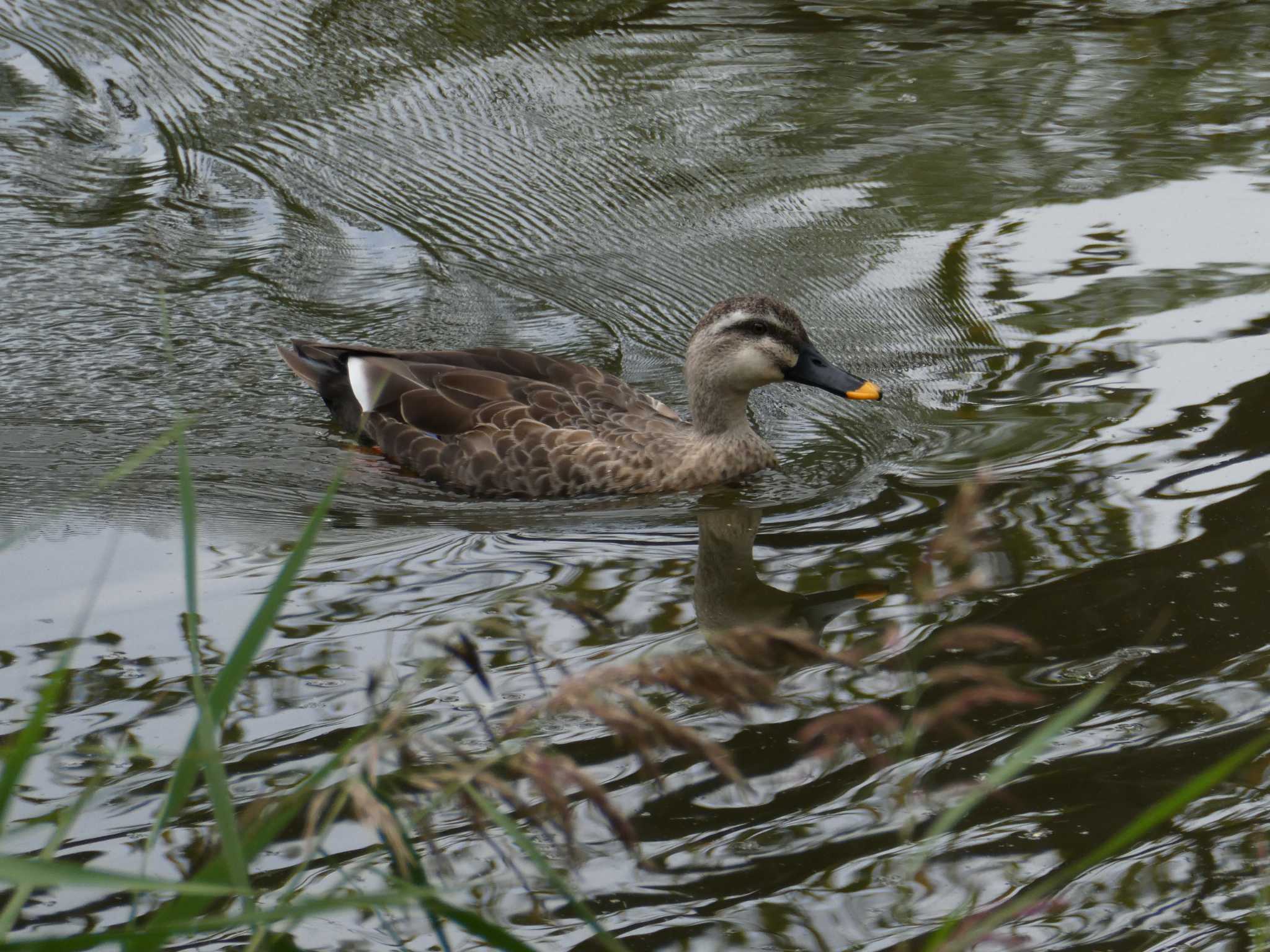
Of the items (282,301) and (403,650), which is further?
(282,301)

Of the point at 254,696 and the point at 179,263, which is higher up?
the point at 179,263

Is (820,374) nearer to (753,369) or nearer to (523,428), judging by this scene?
(753,369)

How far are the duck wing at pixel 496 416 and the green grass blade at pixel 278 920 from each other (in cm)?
404

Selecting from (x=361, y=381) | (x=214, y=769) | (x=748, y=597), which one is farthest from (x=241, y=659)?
(x=361, y=381)

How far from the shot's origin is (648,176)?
30.4 ft

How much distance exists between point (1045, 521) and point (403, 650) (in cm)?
245

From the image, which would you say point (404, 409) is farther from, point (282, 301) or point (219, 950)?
point (219, 950)

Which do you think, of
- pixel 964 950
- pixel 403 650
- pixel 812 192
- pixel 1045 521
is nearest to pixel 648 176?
pixel 812 192

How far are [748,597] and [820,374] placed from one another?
1469 mm

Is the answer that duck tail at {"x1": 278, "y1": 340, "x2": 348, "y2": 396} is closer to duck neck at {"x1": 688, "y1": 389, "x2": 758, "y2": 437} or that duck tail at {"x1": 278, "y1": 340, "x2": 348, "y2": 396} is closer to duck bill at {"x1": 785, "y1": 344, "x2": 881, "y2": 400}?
duck neck at {"x1": 688, "y1": 389, "x2": 758, "y2": 437}

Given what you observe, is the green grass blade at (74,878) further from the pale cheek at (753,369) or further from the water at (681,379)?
the pale cheek at (753,369)

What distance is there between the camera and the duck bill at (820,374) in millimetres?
6344

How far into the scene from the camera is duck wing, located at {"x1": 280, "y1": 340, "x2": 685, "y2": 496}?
21.1 feet

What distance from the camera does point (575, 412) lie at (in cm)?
660
